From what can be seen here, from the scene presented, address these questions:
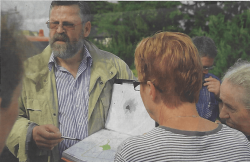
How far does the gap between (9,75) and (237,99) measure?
1.24 metres

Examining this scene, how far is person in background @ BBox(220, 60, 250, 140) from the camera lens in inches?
46.6

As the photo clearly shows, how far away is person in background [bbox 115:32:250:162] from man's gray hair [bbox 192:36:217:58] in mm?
845

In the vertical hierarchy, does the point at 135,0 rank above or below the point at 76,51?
above

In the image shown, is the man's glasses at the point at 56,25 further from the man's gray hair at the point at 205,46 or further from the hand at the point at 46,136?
the man's gray hair at the point at 205,46

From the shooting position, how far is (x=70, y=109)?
1309 mm

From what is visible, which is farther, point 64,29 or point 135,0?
point 135,0

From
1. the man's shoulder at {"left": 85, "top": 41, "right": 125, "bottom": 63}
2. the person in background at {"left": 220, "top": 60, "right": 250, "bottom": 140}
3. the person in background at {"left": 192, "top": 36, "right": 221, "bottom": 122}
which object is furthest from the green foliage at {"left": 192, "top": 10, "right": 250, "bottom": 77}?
the man's shoulder at {"left": 85, "top": 41, "right": 125, "bottom": 63}

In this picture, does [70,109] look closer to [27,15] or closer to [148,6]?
[27,15]

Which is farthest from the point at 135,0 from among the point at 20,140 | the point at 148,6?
the point at 20,140

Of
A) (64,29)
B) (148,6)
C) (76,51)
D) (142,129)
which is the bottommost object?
(142,129)

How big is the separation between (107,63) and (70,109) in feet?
1.27

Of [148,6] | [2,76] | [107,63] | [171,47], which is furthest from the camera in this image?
[148,6]

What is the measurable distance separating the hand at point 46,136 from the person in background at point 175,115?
1.91 ft

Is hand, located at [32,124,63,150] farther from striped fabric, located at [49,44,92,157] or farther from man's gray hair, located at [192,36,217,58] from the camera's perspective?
man's gray hair, located at [192,36,217,58]
